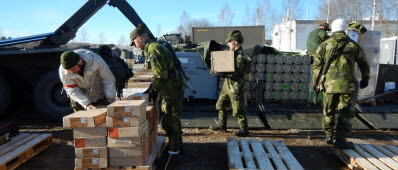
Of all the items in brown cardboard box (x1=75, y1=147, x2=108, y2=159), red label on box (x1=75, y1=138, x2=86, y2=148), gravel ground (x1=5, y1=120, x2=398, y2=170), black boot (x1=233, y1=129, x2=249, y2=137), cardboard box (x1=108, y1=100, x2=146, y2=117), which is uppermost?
cardboard box (x1=108, y1=100, x2=146, y2=117)

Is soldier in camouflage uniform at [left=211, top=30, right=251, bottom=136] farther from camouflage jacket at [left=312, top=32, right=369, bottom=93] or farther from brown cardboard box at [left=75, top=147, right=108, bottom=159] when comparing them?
brown cardboard box at [left=75, top=147, right=108, bottom=159]

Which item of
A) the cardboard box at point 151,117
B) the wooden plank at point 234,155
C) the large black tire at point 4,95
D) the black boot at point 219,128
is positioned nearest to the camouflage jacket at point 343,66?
the wooden plank at point 234,155

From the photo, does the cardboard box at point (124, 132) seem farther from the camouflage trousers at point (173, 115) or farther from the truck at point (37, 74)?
the truck at point (37, 74)

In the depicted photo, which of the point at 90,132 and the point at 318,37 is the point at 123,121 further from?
the point at 318,37

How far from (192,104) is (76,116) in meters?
4.08

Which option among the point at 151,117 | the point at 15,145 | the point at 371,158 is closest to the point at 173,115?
the point at 151,117

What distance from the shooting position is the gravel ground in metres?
3.86

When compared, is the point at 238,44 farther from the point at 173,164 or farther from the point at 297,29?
the point at 297,29

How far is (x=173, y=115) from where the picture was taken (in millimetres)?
3766

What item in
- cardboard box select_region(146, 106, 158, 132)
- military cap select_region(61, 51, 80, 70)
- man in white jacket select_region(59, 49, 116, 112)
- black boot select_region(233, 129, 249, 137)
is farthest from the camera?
black boot select_region(233, 129, 249, 137)

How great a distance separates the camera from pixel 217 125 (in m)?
5.45

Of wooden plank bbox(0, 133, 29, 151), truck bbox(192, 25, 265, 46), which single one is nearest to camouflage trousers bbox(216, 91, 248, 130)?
wooden plank bbox(0, 133, 29, 151)

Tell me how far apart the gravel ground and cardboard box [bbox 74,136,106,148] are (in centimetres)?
106

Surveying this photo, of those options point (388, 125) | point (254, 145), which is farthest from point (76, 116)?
point (388, 125)
